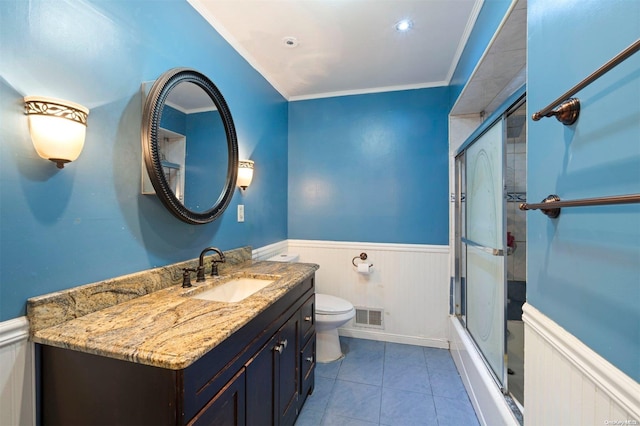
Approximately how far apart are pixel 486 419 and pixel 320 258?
5.63ft

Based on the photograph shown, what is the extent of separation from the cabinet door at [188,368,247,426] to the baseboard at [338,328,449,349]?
1786 millimetres

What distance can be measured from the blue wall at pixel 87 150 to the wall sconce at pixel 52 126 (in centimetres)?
4

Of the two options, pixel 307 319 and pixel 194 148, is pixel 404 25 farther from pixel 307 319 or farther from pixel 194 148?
pixel 307 319

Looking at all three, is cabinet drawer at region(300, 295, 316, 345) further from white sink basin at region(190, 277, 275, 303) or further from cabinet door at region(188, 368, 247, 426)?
cabinet door at region(188, 368, 247, 426)

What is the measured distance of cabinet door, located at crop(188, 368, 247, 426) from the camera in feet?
2.61

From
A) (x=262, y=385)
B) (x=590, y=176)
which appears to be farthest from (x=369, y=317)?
(x=590, y=176)

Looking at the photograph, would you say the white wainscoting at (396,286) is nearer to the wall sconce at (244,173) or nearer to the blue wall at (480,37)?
the wall sconce at (244,173)

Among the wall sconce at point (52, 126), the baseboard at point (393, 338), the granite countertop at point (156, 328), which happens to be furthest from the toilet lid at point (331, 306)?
the wall sconce at point (52, 126)

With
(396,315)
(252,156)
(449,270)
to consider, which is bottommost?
(396,315)

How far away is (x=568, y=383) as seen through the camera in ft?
2.33

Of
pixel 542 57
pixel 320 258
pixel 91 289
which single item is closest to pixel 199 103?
pixel 91 289

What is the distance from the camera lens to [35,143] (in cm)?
82

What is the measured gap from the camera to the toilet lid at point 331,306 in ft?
6.86

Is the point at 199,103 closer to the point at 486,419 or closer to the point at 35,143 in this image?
the point at 35,143
